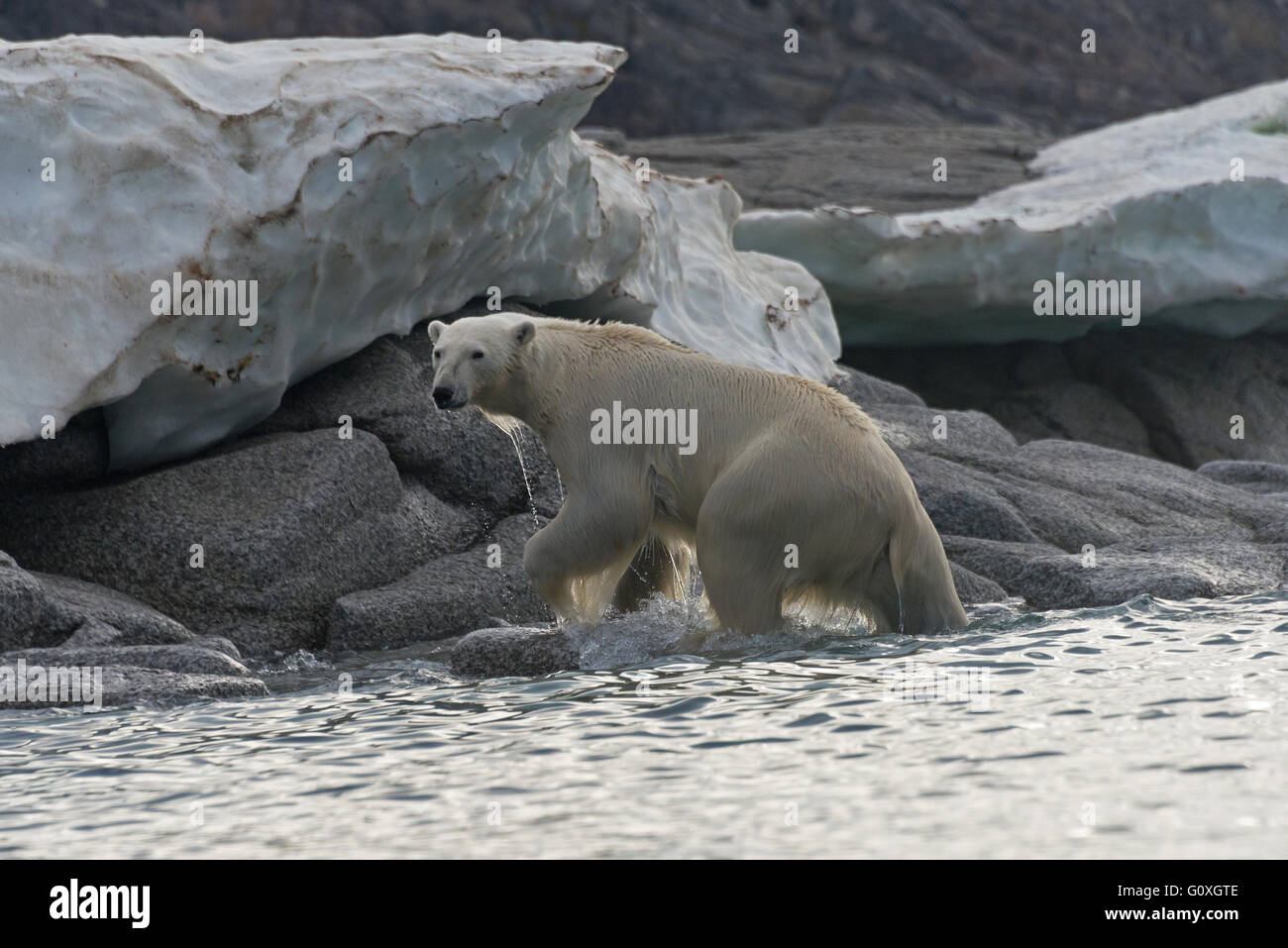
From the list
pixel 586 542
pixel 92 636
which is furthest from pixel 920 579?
pixel 92 636

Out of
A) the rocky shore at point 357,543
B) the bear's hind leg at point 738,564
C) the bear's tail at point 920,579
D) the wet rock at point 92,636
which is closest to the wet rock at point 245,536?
the rocky shore at point 357,543

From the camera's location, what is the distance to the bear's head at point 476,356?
6.09m

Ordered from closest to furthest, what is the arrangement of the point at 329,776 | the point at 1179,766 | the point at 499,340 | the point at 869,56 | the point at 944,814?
→ the point at 944,814, the point at 1179,766, the point at 329,776, the point at 499,340, the point at 869,56

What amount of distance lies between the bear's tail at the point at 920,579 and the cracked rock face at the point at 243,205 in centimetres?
337

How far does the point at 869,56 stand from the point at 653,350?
25.3 meters

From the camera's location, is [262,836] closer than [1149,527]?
Yes

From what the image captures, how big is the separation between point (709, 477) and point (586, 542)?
0.57 metres

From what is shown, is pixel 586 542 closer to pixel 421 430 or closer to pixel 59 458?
pixel 421 430

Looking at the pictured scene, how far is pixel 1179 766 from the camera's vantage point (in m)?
4.02

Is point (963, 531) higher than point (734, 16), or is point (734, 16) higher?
point (734, 16)

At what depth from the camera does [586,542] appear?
6168 mm
